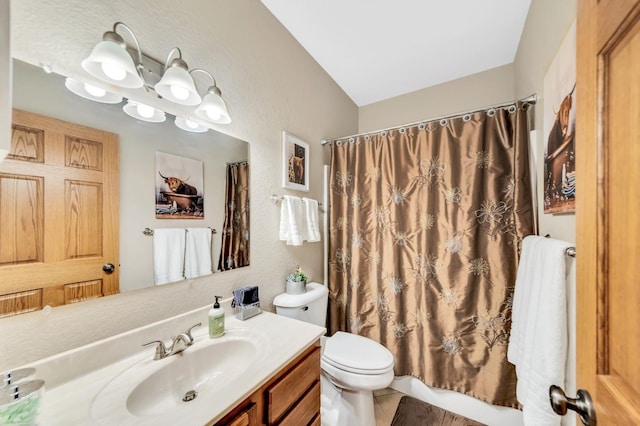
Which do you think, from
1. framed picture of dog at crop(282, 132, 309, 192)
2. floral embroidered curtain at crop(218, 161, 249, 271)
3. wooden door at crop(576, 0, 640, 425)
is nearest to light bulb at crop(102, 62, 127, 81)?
floral embroidered curtain at crop(218, 161, 249, 271)

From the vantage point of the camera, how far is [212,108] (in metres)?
1.04

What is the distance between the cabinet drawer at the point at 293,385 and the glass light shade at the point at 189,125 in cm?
108

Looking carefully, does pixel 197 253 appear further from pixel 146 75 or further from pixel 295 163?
pixel 295 163

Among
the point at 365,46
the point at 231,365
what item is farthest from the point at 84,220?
the point at 365,46

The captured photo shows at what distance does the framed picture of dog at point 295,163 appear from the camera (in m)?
1.54

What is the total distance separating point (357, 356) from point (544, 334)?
89 cm

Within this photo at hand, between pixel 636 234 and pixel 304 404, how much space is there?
106cm


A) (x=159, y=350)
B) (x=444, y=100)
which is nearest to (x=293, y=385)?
(x=159, y=350)

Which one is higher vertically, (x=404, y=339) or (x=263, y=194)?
(x=263, y=194)

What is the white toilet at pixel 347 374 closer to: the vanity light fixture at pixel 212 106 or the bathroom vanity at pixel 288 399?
the bathroom vanity at pixel 288 399

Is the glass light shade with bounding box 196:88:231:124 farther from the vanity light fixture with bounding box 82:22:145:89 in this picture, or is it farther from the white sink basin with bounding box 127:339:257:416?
the white sink basin with bounding box 127:339:257:416

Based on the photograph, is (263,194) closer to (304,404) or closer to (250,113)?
(250,113)

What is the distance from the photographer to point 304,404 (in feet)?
2.98

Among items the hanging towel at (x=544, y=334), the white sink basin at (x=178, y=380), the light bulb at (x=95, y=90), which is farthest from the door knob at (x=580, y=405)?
the light bulb at (x=95, y=90)
